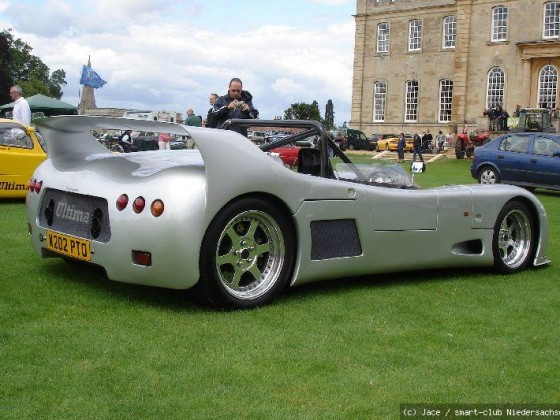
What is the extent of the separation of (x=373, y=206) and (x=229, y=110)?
267 centimetres

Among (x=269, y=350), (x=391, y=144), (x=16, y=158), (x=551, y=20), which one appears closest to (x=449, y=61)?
(x=551, y=20)

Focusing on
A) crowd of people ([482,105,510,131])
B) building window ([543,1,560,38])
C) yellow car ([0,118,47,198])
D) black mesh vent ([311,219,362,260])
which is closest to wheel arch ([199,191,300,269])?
black mesh vent ([311,219,362,260])

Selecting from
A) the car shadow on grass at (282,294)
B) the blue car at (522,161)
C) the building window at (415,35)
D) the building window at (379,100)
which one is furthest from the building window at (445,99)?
the car shadow on grass at (282,294)

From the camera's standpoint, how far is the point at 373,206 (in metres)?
5.64

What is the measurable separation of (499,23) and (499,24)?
0.23 ft

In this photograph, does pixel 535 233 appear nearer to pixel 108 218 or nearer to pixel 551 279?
pixel 551 279

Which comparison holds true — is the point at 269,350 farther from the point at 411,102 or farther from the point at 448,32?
the point at 411,102

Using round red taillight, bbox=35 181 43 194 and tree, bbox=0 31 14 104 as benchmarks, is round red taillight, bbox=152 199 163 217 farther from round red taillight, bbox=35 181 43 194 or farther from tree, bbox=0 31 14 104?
tree, bbox=0 31 14 104

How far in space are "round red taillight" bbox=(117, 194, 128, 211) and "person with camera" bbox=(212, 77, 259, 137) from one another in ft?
9.56

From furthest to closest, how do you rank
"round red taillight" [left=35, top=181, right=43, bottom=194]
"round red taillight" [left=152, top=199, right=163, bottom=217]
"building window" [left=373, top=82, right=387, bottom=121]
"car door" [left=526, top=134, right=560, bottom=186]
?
1. "building window" [left=373, top=82, right=387, bottom=121]
2. "car door" [left=526, top=134, right=560, bottom=186]
3. "round red taillight" [left=35, top=181, right=43, bottom=194]
4. "round red taillight" [left=152, top=199, right=163, bottom=217]

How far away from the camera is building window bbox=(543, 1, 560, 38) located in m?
49.4

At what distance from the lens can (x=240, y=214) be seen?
4.86 metres

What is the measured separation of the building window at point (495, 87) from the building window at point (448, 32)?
5.37 meters

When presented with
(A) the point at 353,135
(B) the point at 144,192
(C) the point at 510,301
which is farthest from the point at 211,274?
(A) the point at 353,135
